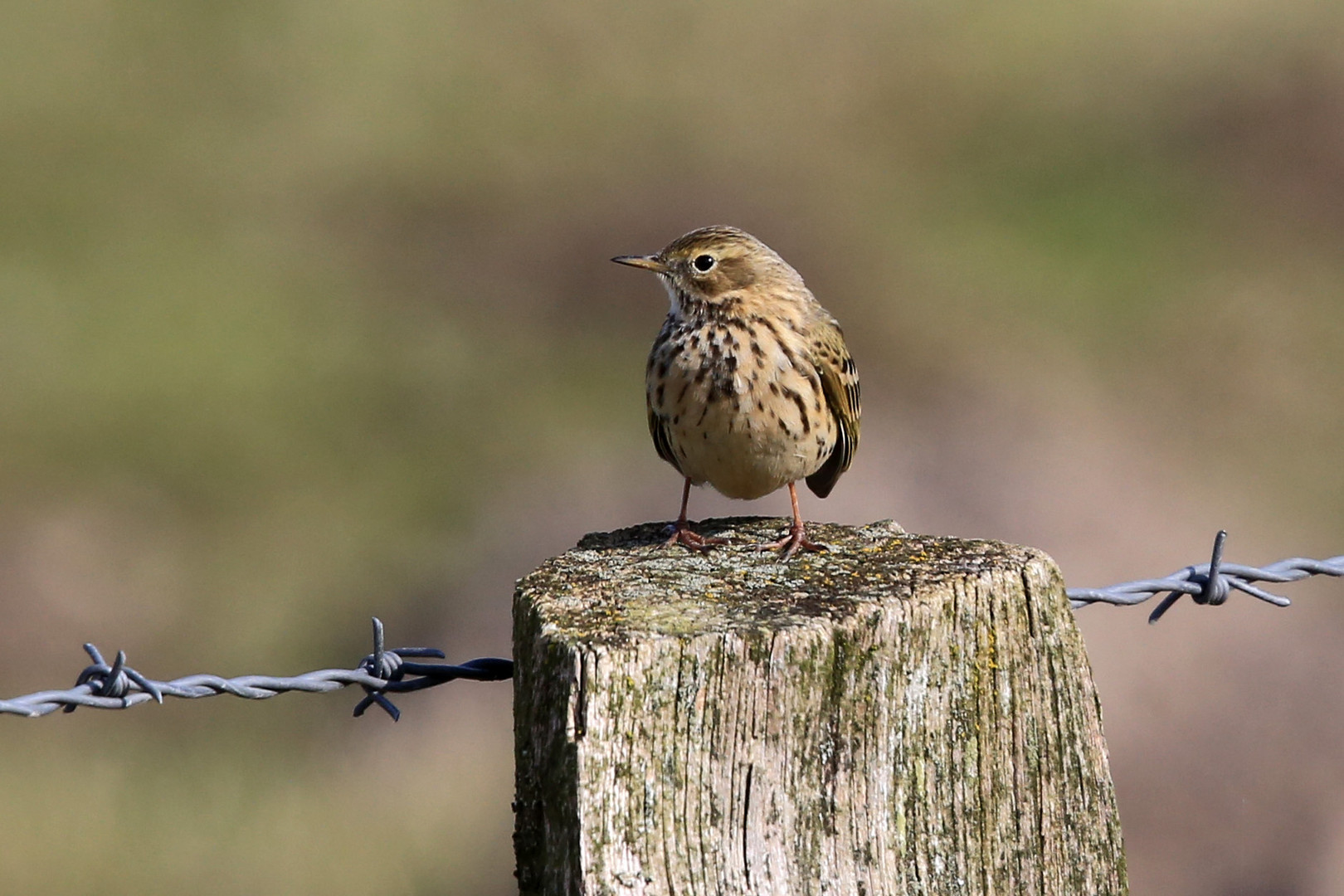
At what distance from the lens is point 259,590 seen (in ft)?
30.3

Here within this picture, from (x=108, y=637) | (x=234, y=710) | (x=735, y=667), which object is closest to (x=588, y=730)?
(x=735, y=667)

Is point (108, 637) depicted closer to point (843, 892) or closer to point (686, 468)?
point (686, 468)

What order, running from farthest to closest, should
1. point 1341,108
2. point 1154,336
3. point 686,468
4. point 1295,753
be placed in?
point 1341,108 → point 1154,336 → point 1295,753 → point 686,468

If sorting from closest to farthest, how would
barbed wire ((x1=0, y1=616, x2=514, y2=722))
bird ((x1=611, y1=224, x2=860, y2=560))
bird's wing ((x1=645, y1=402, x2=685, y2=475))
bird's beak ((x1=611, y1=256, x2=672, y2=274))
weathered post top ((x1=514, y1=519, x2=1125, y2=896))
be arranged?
weathered post top ((x1=514, y1=519, x2=1125, y2=896)), barbed wire ((x1=0, y1=616, x2=514, y2=722)), bird ((x1=611, y1=224, x2=860, y2=560)), bird's wing ((x1=645, y1=402, x2=685, y2=475)), bird's beak ((x1=611, y1=256, x2=672, y2=274))

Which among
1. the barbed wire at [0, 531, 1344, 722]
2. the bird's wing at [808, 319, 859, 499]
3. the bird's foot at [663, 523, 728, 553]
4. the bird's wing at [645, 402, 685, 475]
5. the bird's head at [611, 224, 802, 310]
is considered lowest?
the barbed wire at [0, 531, 1344, 722]

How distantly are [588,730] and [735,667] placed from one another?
31cm

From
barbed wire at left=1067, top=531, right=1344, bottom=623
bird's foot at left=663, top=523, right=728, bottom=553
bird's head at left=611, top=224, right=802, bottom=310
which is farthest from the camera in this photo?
bird's head at left=611, top=224, right=802, bottom=310

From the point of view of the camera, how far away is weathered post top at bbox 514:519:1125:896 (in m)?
3.03

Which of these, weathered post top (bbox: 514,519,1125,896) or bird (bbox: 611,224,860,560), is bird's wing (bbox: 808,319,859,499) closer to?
bird (bbox: 611,224,860,560)

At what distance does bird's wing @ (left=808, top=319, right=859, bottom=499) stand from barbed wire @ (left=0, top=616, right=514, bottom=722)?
2.10m

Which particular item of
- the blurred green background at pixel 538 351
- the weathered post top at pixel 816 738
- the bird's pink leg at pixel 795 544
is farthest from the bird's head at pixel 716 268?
the blurred green background at pixel 538 351

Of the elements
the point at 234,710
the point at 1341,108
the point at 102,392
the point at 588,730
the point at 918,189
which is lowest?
the point at 588,730

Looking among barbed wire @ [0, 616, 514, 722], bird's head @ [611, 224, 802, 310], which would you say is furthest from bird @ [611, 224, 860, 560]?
barbed wire @ [0, 616, 514, 722]

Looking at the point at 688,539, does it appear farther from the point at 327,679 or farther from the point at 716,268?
the point at 716,268
